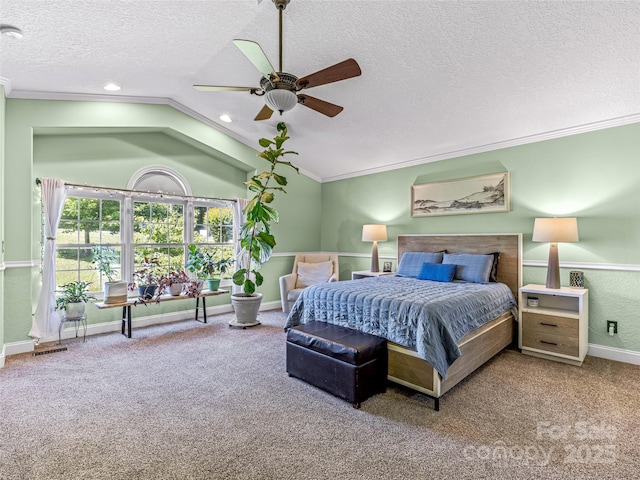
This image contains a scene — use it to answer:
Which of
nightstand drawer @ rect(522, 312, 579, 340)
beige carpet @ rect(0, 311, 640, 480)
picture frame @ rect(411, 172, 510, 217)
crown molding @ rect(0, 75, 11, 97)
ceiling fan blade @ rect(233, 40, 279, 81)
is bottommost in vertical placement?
beige carpet @ rect(0, 311, 640, 480)

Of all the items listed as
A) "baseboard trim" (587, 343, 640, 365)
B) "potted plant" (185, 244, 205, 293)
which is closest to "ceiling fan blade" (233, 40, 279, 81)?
"potted plant" (185, 244, 205, 293)

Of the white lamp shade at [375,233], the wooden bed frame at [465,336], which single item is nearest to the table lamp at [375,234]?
the white lamp shade at [375,233]

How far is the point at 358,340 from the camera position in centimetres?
267

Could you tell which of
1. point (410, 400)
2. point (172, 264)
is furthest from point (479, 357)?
point (172, 264)

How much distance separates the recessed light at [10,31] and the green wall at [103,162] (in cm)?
138

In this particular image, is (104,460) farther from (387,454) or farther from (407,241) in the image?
(407,241)

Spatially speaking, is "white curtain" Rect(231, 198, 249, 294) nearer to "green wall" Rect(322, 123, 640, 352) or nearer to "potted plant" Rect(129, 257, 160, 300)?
"potted plant" Rect(129, 257, 160, 300)

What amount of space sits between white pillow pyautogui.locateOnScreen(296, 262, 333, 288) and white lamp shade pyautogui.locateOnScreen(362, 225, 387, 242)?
91cm

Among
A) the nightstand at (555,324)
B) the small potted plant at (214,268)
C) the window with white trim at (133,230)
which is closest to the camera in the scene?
the nightstand at (555,324)

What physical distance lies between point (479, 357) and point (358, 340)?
4.27 ft

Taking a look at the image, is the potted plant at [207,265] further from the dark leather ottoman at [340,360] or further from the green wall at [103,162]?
the dark leather ottoman at [340,360]

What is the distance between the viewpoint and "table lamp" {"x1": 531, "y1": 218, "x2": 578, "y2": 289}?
344cm

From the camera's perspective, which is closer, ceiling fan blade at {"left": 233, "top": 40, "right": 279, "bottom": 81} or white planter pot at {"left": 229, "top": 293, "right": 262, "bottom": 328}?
ceiling fan blade at {"left": 233, "top": 40, "right": 279, "bottom": 81}

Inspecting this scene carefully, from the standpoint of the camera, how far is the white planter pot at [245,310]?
4.73 m
